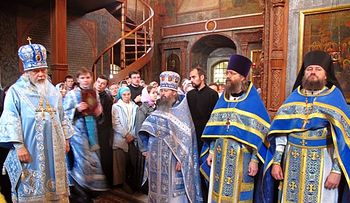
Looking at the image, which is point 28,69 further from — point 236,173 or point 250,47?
point 250,47

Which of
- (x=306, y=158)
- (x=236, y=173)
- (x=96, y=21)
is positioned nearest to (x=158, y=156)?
(x=236, y=173)

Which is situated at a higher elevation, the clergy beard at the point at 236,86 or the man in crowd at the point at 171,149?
the clergy beard at the point at 236,86

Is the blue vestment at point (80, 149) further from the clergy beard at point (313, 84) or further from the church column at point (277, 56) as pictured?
the church column at point (277, 56)

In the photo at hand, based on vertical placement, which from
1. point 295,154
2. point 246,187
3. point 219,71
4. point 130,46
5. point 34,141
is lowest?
point 246,187

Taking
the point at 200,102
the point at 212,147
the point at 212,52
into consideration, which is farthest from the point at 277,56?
the point at 212,52

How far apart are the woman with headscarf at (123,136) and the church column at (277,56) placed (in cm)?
338

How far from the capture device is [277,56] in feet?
22.0

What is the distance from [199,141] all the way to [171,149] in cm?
58

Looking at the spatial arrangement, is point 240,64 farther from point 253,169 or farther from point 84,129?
point 84,129

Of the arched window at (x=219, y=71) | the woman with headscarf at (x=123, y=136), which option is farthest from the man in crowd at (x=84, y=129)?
the arched window at (x=219, y=71)

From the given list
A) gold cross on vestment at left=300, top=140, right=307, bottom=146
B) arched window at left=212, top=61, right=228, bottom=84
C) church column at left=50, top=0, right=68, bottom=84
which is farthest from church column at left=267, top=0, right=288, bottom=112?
arched window at left=212, top=61, right=228, bottom=84

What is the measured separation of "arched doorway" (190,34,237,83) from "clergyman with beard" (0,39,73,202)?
10359 millimetres

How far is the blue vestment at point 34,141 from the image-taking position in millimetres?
2815

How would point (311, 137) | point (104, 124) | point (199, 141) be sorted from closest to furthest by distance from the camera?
point (311, 137) → point (199, 141) → point (104, 124)
